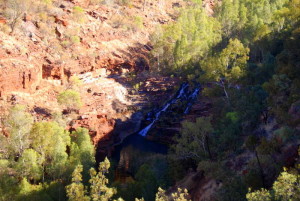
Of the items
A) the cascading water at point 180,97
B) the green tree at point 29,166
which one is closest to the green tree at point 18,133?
the green tree at point 29,166

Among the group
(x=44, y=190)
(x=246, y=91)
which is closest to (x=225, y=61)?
(x=246, y=91)

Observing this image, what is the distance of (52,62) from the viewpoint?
138ft

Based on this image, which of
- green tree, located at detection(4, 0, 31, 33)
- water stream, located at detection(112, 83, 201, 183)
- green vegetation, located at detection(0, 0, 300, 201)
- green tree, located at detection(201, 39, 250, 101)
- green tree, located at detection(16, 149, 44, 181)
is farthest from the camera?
green tree, located at detection(4, 0, 31, 33)

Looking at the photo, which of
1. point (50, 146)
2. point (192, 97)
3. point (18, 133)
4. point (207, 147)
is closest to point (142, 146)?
point (192, 97)

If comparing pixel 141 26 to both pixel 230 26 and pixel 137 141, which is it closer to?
pixel 230 26

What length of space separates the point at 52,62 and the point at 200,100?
957 inches

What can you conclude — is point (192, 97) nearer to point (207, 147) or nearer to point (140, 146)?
point (140, 146)

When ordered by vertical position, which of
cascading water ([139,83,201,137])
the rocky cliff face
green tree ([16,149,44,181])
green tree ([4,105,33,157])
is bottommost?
green tree ([16,149,44,181])

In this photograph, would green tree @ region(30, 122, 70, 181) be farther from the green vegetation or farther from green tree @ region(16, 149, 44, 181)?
green tree @ region(16, 149, 44, 181)

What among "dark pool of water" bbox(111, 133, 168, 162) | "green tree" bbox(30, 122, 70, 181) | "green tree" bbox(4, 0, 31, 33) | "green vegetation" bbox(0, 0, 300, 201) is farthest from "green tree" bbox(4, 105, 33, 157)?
"green tree" bbox(4, 0, 31, 33)

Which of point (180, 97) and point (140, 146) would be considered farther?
point (180, 97)

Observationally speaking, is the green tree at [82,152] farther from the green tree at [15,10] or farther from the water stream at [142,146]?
the green tree at [15,10]

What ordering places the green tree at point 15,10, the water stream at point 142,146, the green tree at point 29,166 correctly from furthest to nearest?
the green tree at point 15,10 → the water stream at point 142,146 → the green tree at point 29,166

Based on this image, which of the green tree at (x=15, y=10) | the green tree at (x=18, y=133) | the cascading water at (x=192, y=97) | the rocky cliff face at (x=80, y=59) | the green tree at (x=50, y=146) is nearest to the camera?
the green tree at (x=50, y=146)
